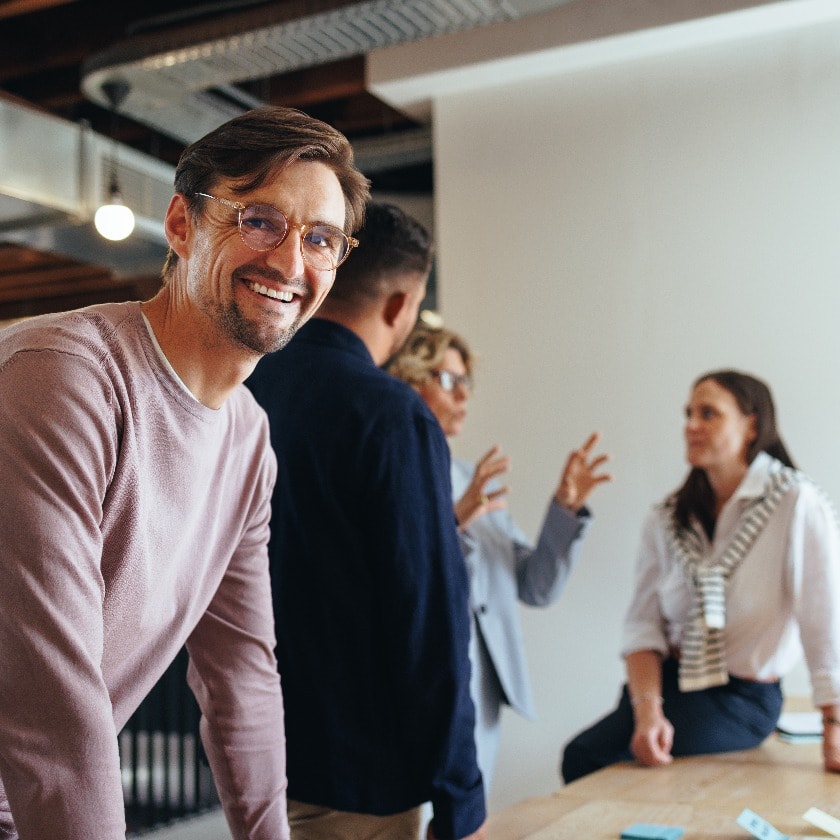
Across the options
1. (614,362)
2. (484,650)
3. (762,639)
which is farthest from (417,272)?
(614,362)

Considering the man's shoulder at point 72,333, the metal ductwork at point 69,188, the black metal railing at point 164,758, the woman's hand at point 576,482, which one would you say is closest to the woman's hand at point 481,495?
the woman's hand at point 576,482

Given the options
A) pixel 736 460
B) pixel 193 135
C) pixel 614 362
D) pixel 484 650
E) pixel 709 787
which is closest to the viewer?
pixel 709 787

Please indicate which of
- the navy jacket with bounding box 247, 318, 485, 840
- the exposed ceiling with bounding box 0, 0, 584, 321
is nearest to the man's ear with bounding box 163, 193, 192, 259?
the navy jacket with bounding box 247, 318, 485, 840

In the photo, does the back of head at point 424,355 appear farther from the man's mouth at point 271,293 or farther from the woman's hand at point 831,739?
the man's mouth at point 271,293

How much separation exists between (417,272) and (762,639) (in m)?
1.52

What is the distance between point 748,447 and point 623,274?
4.38 ft

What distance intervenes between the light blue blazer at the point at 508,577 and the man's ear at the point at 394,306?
0.89m

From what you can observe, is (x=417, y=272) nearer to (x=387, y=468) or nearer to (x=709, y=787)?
(x=387, y=468)

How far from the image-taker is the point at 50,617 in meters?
1.00

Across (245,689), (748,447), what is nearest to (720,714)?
(748,447)

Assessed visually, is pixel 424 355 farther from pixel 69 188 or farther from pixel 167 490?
pixel 69 188

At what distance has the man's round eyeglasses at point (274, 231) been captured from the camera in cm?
125

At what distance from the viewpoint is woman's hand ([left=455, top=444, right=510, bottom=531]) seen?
8.62ft

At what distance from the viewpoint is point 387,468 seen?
1687mm
